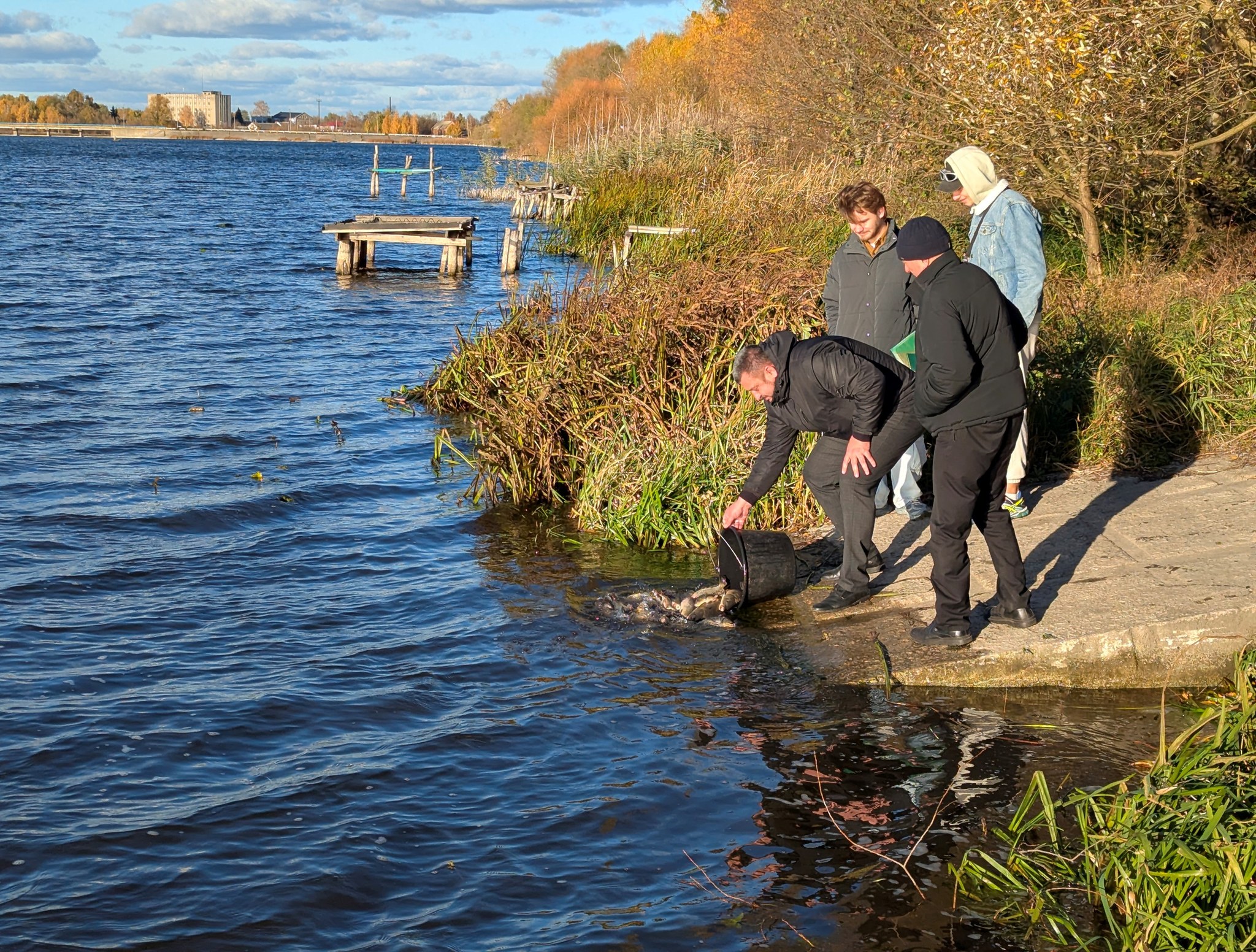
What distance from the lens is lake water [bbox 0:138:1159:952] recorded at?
14.4 feet

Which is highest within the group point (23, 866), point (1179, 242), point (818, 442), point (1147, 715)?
point (1179, 242)

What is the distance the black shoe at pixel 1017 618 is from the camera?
231 inches

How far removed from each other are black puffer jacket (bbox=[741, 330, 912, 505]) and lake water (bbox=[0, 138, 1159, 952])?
1226 millimetres

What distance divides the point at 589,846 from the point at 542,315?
6.18m

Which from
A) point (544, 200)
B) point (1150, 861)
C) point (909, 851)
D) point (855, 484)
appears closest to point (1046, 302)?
point (855, 484)

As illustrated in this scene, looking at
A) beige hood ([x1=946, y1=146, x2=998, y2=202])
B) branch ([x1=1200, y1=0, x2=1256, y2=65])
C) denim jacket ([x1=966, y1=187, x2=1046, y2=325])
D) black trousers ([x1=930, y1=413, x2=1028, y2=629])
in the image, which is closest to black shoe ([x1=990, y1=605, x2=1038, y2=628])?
black trousers ([x1=930, y1=413, x2=1028, y2=629])

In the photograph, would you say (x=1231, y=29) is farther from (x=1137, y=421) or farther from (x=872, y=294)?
(x=872, y=294)

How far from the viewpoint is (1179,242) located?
42.9 ft

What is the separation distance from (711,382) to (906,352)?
7.83ft

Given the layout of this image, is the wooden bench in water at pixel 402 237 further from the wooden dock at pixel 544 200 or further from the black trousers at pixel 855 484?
the black trousers at pixel 855 484

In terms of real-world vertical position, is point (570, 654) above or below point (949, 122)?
below

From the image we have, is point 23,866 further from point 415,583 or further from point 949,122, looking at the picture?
point 949,122

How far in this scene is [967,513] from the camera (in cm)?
556

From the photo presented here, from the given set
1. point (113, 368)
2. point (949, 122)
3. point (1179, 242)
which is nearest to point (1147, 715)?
point (949, 122)
